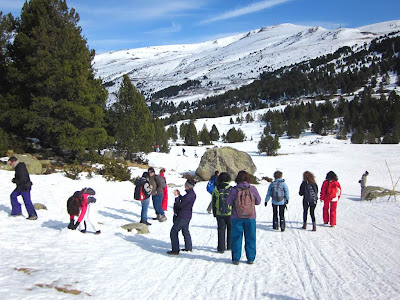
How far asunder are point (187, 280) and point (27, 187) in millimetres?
5377

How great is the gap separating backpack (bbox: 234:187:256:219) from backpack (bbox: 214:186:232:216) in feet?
1.97

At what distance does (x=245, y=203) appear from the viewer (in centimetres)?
564

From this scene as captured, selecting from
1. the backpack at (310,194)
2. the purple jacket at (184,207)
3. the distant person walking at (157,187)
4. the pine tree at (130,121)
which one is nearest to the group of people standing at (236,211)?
the purple jacket at (184,207)

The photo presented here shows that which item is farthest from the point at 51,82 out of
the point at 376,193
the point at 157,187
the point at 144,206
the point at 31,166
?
the point at 376,193

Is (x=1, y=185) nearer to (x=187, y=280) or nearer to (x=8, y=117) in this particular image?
(x=8, y=117)

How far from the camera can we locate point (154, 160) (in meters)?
33.3

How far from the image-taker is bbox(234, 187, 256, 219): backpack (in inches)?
222

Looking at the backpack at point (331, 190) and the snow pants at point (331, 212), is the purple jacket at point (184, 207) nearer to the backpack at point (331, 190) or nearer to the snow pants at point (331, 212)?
the backpack at point (331, 190)

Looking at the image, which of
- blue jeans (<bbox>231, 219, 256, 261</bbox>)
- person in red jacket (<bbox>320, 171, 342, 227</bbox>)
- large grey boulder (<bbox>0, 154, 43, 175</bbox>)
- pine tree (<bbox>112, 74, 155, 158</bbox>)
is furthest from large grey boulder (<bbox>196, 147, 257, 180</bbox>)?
blue jeans (<bbox>231, 219, 256, 261</bbox>)

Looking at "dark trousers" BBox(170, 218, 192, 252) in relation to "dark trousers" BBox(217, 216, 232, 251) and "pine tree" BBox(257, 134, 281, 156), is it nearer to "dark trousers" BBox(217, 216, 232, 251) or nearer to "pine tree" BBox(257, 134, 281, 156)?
"dark trousers" BBox(217, 216, 232, 251)

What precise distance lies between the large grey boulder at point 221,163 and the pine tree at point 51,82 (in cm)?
823

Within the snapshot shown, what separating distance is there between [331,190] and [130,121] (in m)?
20.6

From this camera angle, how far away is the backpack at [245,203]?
18.5 ft

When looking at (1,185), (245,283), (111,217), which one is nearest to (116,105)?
(1,185)
